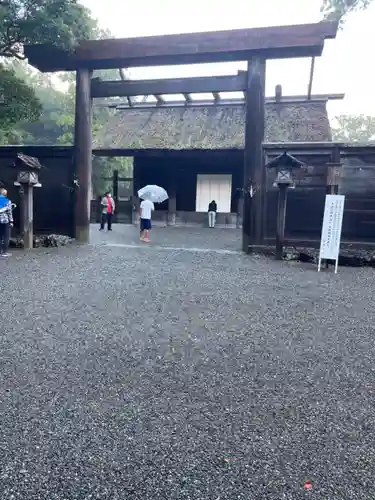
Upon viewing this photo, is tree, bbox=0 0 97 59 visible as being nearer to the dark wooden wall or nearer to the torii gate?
the torii gate

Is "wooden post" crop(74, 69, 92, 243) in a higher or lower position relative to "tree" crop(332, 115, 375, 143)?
lower

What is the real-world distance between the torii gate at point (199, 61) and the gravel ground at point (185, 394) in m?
4.55

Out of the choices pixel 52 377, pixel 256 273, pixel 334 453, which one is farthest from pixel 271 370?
pixel 256 273

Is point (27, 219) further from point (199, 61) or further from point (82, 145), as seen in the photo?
point (199, 61)

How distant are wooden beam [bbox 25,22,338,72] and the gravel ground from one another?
244 inches

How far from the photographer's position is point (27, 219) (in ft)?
32.0

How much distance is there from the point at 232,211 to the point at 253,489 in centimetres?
1687

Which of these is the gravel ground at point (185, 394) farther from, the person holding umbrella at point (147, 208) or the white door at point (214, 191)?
the white door at point (214, 191)

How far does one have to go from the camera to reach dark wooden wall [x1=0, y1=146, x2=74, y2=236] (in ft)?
34.5

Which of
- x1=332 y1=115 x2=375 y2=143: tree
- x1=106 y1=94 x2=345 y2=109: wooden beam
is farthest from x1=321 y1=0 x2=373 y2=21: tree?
x1=332 y1=115 x2=375 y2=143: tree

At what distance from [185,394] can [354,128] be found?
1692 inches

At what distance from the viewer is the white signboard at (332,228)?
25.5ft

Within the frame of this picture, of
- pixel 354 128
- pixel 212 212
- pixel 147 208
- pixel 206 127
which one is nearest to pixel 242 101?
pixel 206 127

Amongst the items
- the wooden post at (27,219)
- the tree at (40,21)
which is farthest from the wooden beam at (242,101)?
the wooden post at (27,219)
